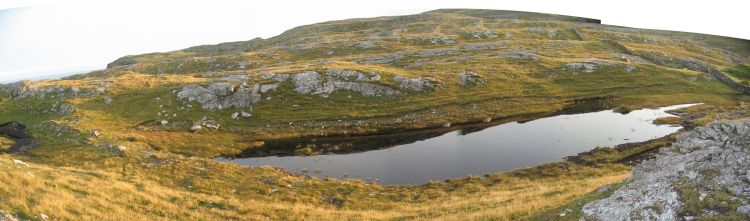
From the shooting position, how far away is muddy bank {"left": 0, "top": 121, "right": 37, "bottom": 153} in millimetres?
51094

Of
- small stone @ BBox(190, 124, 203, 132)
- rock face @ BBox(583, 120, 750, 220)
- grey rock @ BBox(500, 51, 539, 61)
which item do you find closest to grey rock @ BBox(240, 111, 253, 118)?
small stone @ BBox(190, 124, 203, 132)

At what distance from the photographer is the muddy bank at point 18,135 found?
168 ft

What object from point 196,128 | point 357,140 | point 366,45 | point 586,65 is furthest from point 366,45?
point 357,140

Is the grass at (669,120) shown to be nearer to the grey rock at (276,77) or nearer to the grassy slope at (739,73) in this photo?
the grassy slope at (739,73)

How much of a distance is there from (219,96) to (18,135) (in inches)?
1135

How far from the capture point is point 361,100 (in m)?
74.7

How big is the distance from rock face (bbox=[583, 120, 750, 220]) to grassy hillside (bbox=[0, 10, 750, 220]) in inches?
199

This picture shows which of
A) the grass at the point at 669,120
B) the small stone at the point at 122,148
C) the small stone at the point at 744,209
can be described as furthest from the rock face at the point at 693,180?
the small stone at the point at 122,148

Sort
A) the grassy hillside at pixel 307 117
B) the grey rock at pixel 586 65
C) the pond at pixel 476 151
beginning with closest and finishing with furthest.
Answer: the grassy hillside at pixel 307 117
the pond at pixel 476 151
the grey rock at pixel 586 65

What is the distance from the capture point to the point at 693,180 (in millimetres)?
15781

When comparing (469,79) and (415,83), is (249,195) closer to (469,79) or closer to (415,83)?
(415,83)

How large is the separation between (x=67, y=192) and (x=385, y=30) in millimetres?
161583

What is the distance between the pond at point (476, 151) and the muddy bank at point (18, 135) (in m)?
27.6

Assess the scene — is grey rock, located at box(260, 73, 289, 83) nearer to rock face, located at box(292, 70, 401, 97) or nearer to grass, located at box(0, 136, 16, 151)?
rock face, located at box(292, 70, 401, 97)
